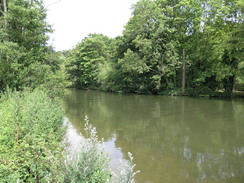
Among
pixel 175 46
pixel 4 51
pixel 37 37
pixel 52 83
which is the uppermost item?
pixel 175 46

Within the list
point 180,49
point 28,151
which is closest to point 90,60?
point 180,49

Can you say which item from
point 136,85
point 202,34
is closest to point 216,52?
point 202,34

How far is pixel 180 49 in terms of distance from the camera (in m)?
24.1

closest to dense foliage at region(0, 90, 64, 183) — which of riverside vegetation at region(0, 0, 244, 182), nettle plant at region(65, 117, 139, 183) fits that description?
nettle plant at region(65, 117, 139, 183)

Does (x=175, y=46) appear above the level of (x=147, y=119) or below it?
above

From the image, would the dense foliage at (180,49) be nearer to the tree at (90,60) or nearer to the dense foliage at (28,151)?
the tree at (90,60)

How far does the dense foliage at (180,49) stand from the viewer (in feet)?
62.5

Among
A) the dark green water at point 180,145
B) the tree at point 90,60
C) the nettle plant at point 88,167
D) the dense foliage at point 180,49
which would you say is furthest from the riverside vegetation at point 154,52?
the tree at point 90,60

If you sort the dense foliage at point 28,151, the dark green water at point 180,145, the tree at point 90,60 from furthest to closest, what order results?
the tree at point 90,60
the dark green water at point 180,145
the dense foliage at point 28,151

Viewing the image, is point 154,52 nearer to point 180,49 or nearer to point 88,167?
point 180,49

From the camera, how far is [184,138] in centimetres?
747

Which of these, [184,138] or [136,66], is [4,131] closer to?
[184,138]

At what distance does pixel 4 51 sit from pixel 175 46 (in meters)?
18.9

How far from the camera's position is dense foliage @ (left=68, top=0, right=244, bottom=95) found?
62.5 ft
